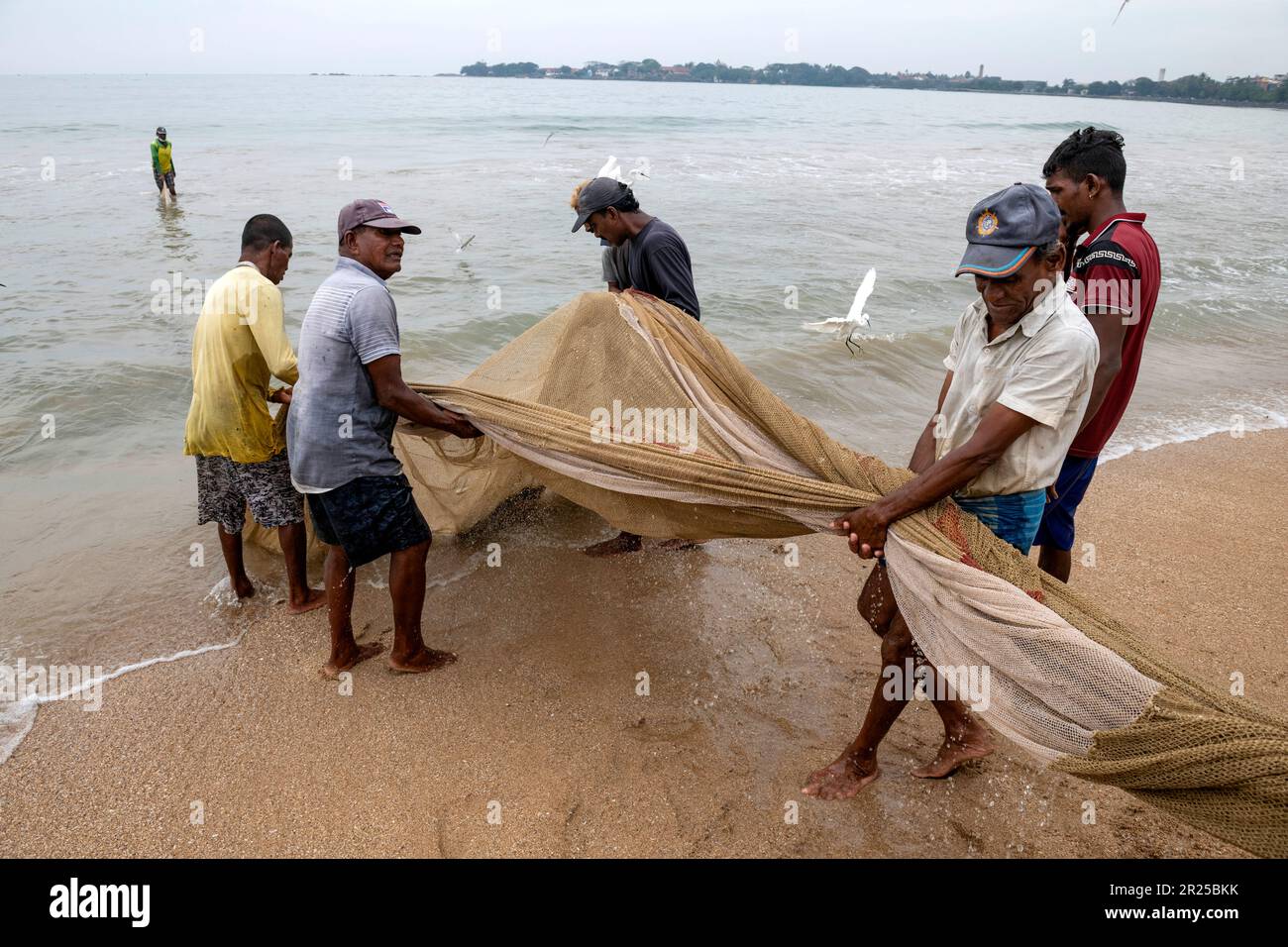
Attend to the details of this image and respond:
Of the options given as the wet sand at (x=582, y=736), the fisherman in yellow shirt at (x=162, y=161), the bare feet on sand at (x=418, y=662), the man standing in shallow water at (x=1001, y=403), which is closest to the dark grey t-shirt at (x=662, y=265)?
the wet sand at (x=582, y=736)

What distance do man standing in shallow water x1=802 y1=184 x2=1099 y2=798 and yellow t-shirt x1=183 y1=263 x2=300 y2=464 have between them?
2.50 meters

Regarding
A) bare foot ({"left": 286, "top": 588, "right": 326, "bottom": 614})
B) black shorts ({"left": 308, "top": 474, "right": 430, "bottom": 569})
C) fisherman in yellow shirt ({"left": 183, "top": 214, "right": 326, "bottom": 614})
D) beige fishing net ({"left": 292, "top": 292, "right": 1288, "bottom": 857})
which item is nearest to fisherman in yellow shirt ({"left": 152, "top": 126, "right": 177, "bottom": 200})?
fisherman in yellow shirt ({"left": 183, "top": 214, "right": 326, "bottom": 614})

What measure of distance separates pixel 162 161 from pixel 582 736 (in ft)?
56.0

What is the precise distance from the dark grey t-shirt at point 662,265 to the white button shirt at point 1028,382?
1759mm

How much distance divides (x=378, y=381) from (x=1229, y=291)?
1335 cm

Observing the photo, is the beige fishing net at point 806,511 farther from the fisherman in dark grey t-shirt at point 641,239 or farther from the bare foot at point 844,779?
the bare foot at point 844,779

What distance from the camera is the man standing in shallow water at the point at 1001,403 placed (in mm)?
2150

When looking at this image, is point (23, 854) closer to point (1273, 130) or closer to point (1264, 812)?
point (1264, 812)

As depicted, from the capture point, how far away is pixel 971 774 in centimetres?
296

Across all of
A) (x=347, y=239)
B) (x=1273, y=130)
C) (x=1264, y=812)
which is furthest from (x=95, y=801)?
(x=1273, y=130)

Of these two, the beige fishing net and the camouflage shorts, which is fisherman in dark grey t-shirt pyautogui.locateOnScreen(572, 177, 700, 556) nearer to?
the beige fishing net

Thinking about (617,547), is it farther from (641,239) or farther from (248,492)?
(248,492)

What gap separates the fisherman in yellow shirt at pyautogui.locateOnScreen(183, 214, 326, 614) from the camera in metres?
3.47

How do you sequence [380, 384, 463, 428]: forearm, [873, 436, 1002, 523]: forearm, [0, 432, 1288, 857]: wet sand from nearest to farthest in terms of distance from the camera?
[873, 436, 1002, 523]: forearm
[0, 432, 1288, 857]: wet sand
[380, 384, 463, 428]: forearm
